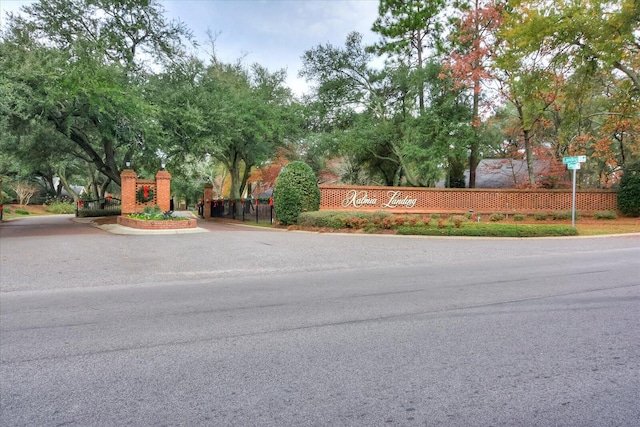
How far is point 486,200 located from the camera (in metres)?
21.4

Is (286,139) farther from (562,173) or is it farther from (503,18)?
(562,173)

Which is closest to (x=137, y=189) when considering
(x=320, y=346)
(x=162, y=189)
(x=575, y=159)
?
(x=162, y=189)

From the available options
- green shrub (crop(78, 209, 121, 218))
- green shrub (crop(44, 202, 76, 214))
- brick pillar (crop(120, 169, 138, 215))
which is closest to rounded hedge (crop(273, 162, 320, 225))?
brick pillar (crop(120, 169, 138, 215))

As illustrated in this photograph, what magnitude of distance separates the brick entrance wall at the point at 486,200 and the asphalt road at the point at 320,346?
1232 cm

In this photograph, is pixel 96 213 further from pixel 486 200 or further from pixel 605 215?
pixel 605 215

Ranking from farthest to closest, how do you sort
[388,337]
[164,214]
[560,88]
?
[560,88] < [164,214] < [388,337]

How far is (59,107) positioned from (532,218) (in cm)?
2306

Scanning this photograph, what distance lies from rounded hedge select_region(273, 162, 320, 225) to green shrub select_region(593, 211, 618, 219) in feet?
46.0

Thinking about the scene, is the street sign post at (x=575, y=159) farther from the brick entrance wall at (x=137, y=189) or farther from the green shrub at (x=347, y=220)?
the brick entrance wall at (x=137, y=189)

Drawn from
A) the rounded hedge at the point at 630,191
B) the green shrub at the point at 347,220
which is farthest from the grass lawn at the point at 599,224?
the green shrub at the point at 347,220

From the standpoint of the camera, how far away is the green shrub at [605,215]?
63.6 ft

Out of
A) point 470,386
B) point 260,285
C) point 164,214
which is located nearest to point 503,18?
point 164,214

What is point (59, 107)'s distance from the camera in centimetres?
1745

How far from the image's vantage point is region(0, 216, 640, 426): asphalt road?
9.02ft
